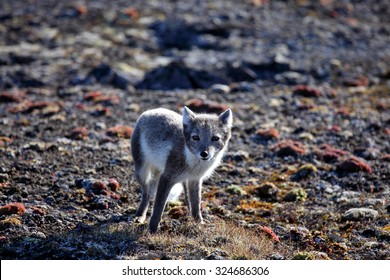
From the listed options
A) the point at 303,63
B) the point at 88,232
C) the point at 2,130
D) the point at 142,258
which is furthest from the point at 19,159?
the point at 303,63

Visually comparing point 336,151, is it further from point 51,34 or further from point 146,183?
point 51,34

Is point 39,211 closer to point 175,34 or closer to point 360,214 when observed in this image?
point 360,214

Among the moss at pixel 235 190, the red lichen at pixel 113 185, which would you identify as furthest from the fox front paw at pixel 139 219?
the moss at pixel 235 190

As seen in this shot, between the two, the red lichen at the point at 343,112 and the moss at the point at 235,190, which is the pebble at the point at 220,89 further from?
the moss at the point at 235,190

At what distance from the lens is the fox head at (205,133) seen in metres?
11.1

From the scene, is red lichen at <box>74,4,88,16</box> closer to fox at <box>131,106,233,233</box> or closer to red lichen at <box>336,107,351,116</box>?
red lichen at <box>336,107,351,116</box>

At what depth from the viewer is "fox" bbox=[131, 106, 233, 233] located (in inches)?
448

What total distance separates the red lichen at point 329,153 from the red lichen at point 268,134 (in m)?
1.63

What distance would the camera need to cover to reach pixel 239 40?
31.2 m

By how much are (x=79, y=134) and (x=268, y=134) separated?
20.3 feet

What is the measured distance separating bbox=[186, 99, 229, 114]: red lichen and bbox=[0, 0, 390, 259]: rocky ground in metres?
0.07

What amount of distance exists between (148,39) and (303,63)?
8855mm

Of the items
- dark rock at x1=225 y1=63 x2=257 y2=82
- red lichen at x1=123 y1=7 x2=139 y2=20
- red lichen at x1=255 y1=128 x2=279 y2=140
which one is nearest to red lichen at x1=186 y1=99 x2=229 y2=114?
red lichen at x1=255 y1=128 x2=279 y2=140

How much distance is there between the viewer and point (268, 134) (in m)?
19.1
